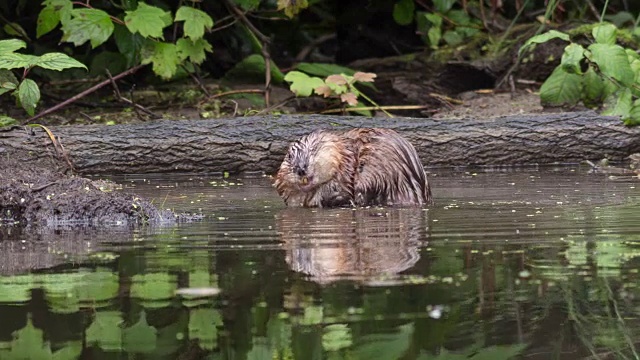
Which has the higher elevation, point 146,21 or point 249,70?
point 146,21

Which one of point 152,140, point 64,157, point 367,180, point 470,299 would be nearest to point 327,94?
point 152,140

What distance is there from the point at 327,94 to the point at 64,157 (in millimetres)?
3197

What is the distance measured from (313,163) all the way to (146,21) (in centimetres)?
476

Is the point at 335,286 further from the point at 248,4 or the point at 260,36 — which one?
the point at 260,36

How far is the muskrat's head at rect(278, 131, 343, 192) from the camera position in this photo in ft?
25.5

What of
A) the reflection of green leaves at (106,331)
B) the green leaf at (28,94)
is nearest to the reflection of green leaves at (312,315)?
the reflection of green leaves at (106,331)

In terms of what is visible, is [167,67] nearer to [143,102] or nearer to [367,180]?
[143,102]

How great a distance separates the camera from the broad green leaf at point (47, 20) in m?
12.3

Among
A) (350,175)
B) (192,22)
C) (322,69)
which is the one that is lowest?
(350,175)

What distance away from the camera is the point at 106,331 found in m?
3.82

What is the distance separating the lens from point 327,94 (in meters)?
12.3

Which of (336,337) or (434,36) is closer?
(336,337)

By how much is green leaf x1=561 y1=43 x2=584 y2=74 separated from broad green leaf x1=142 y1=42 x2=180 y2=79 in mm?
4104

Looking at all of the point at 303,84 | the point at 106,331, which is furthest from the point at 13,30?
the point at 106,331
